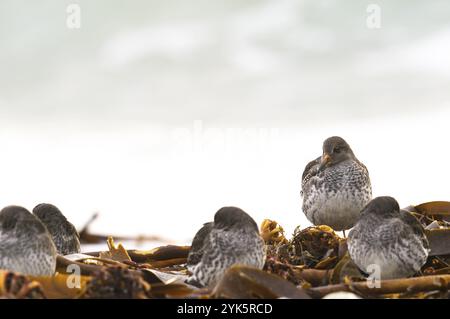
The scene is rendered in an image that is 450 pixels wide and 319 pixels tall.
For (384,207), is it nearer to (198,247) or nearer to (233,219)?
(233,219)

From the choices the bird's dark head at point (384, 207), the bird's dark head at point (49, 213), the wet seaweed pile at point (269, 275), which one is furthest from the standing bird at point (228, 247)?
the bird's dark head at point (49, 213)

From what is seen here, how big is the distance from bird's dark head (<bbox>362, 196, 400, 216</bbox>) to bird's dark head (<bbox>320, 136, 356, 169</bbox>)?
2658 millimetres

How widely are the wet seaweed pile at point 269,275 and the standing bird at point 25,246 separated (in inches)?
7.8

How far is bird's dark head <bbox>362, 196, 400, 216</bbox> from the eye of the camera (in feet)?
29.6

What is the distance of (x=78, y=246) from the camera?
11094mm

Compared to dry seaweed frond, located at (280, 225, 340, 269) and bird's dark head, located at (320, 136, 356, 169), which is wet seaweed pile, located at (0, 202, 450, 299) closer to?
dry seaweed frond, located at (280, 225, 340, 269)

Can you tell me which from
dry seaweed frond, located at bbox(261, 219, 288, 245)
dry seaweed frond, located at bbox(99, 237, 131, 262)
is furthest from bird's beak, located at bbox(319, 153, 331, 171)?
dry seaweed frond, located at bbox(99, 237, 131, 262)

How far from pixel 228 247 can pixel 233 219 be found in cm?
32

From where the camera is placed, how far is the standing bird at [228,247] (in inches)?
337

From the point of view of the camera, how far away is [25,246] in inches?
331
